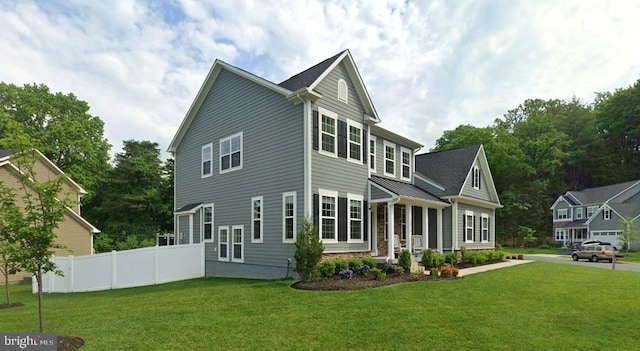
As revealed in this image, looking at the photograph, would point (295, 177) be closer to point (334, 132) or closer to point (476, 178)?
point (334, 132)

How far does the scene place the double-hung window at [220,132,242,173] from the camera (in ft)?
54.2

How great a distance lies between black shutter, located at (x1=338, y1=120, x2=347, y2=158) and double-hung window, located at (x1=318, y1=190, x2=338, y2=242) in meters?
1.71

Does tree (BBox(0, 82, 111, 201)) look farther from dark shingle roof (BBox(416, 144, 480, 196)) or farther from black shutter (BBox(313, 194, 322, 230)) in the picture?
dark shingle roof (BBox(416, 144, 480, 196))

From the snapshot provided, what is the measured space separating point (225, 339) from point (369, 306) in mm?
3382

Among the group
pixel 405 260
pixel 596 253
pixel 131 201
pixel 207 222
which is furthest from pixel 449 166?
pixel 131 201

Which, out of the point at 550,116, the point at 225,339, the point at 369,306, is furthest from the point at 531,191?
the point at 225,339

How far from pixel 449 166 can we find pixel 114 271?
18.0 metres

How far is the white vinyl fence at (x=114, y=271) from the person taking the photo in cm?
1540

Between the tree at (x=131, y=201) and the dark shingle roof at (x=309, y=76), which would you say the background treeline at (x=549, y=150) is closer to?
the tree at (x=131, y=201)

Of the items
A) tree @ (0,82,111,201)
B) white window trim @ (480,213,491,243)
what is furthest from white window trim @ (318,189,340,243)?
tree @ (0,82,111,201)

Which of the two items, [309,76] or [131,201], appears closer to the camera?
[309,76]

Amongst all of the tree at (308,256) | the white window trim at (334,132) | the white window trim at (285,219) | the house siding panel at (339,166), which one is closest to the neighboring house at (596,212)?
the house siding panel at (339,166)

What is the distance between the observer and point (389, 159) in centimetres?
1880

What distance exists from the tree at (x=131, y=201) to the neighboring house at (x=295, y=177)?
1539 centimetres
